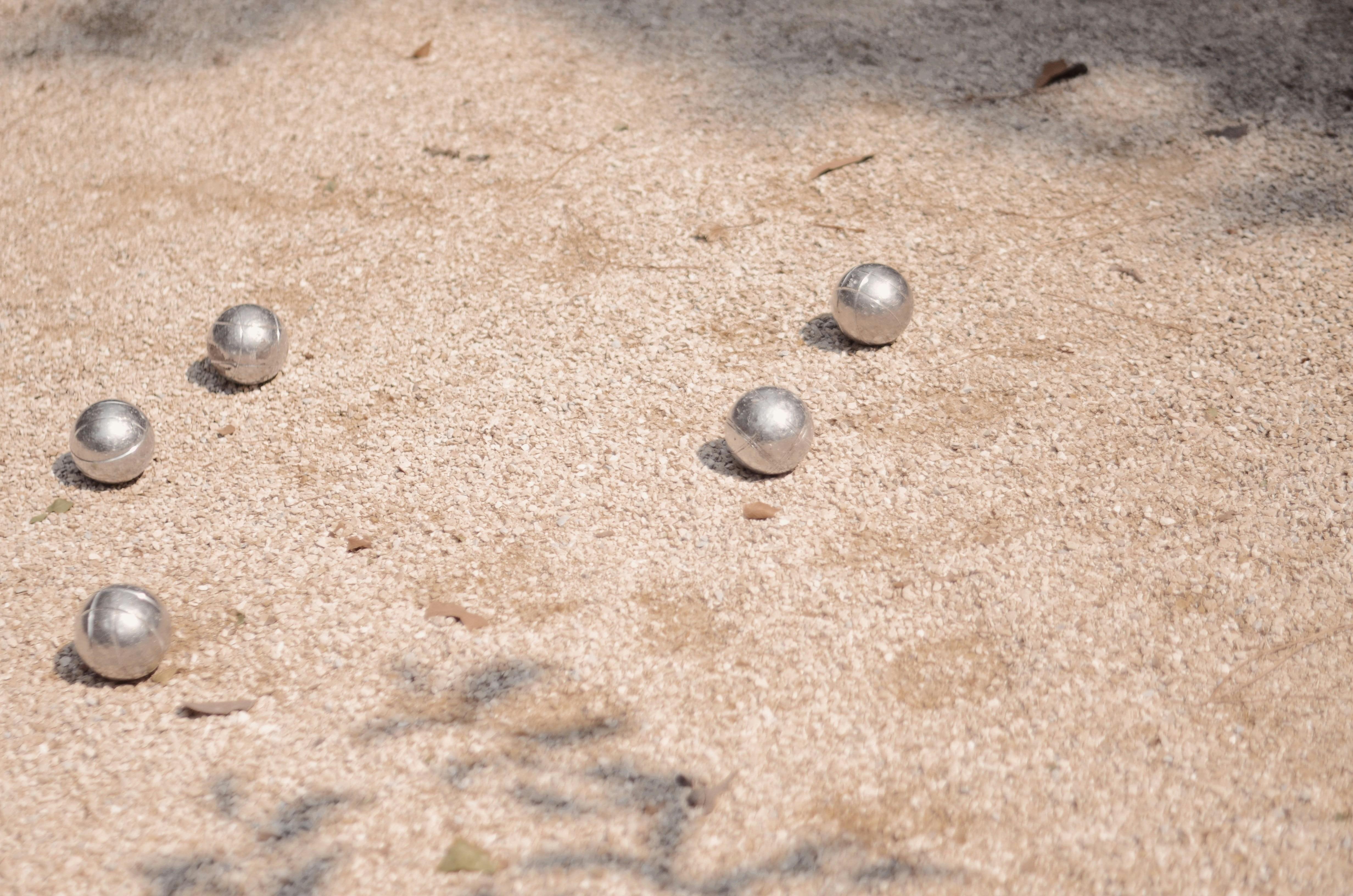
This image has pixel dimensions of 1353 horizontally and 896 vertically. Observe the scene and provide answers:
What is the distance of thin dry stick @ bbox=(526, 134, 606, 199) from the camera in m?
5.82

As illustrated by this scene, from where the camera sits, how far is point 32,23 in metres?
7.46

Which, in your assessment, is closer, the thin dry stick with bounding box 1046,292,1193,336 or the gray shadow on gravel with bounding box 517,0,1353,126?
the thin dry stick with bounding box 1046,292,1193,336

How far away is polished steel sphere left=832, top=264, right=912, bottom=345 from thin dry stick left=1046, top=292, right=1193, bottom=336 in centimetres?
89

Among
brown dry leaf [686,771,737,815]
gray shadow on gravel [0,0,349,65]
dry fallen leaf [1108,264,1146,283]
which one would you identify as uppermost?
dry fallen leaf [1108,264,1146,283]

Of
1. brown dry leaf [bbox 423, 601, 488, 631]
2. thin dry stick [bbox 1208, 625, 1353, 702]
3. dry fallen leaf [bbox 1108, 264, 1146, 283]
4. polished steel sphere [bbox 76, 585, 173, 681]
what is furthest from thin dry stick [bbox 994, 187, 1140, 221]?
polished steel sphere [bbox 76, 585, 173, 681]

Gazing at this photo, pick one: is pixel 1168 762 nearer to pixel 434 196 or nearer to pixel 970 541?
pixel 970 541

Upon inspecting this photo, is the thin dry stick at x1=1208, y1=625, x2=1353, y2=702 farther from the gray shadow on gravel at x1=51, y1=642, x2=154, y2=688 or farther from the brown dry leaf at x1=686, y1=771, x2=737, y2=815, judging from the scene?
the gray shadow on gravel at x1=51, y1=642, x2=154, y2=688

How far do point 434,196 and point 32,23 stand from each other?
13.2 ft

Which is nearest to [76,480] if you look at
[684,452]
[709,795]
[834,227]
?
[684,452]

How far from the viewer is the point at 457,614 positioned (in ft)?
12.5

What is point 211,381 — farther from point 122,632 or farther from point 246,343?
point 122,632

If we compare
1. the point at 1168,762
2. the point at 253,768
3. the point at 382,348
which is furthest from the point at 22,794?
the point at 1168,762

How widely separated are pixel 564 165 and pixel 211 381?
90.3 inches

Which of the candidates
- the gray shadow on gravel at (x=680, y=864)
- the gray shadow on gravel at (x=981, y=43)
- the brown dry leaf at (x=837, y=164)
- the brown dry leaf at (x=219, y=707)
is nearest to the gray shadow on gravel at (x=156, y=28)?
the gray shadow on gravel at (x=981, y=43)
